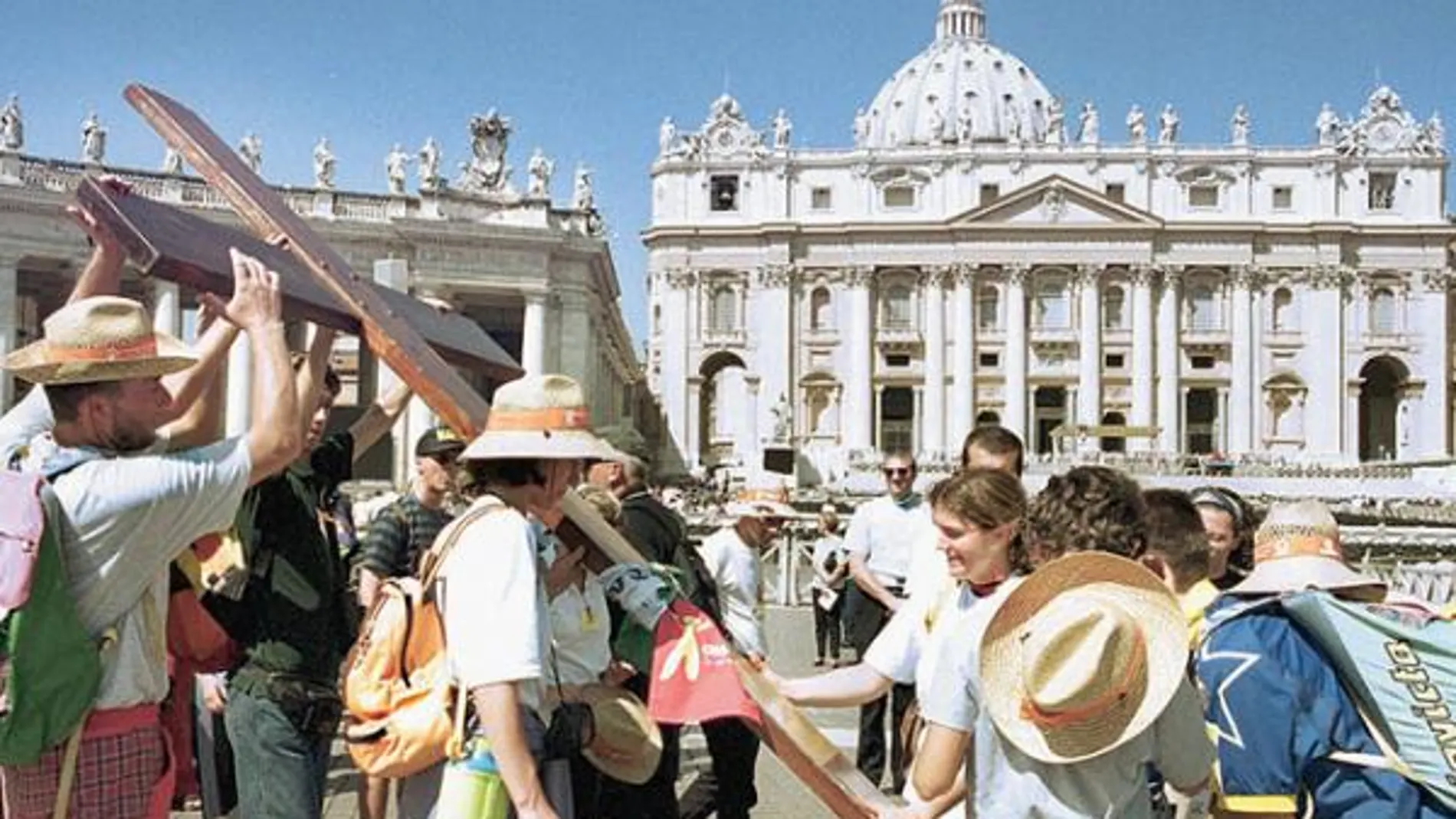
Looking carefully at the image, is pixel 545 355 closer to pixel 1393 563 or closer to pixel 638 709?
pixel 1393 563

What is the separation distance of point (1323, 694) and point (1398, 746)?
0.19 m

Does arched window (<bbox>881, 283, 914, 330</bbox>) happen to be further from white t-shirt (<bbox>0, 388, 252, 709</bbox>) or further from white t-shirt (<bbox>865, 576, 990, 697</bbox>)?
white t-shirt (<bbox>0, 388, 252, 709</bbox>)

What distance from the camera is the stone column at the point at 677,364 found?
2817 inches

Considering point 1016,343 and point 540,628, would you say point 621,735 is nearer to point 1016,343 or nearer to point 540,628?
point 540,628

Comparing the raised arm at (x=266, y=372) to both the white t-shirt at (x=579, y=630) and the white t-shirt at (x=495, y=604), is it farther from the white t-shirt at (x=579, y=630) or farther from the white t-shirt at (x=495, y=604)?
the white t-shirt at (x=579, y=630)

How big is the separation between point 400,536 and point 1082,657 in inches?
137

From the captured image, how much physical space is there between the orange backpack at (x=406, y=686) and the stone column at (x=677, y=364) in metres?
67.8

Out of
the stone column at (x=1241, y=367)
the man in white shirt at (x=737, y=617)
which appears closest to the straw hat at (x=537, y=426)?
the man in white shirt at (x=737, y=617)

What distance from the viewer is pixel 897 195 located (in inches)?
2849

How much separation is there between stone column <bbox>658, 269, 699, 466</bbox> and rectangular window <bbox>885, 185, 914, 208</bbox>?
10979 millimetres

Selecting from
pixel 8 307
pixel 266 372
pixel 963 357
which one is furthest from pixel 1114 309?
pixel 266 372

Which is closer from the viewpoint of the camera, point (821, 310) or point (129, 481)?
point (129, 481)

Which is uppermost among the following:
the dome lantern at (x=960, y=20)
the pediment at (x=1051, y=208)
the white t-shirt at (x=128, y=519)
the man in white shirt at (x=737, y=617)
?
the dome lantern at (x=960, y=20)

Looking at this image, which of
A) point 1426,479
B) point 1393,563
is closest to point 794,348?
point 1426,479
